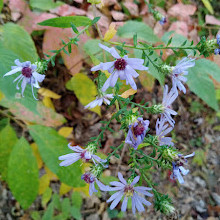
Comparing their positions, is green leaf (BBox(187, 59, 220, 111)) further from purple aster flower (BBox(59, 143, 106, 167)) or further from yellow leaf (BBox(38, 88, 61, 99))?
yellow leaf (BBox(38, 88, 61, 99))

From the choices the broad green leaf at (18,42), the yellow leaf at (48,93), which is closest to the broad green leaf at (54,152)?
the yellow leaf at (48,93)

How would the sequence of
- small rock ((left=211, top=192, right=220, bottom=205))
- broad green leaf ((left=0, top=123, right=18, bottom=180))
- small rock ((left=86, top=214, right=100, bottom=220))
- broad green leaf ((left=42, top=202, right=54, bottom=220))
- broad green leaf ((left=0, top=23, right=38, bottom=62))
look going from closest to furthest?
broad green leaf ((left=0, top=23, right=38, bottom=62))
broad green leaf ((left=0, top=123, right=18, bottom=180))
broad green leaf ((left=42, top=202, right=54, bottom=220))
small rock ((left=86, top=214, right=100, bottom=220))
small rock ((left=211, top=192, right=220, bottom=205))

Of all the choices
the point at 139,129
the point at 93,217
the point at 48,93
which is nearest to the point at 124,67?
the point at 139,129

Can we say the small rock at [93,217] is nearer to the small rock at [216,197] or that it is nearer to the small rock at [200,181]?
the small rock at [200,181]

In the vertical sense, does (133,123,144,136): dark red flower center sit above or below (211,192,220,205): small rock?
above

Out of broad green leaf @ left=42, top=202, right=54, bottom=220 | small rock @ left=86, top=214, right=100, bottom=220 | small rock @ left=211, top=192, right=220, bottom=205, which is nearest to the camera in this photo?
broad green leaf @ left=42, top=202, right=54, bottom=220

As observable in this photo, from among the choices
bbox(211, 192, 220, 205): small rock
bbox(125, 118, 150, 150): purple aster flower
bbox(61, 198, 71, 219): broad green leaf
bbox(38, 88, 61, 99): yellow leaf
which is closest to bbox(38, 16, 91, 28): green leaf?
bbox(125, 118, 150, 150): purple aster flower

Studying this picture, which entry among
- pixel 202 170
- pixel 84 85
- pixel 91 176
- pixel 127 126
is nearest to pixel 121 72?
pixel 127 126
